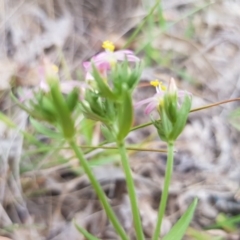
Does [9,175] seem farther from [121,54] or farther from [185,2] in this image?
[185,2]

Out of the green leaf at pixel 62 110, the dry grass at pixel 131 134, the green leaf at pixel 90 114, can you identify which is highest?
the green leaf at pixel 62 110

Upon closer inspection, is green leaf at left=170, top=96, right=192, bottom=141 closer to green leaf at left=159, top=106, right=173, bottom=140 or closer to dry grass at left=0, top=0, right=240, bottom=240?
green leaf at left=159, top=106, right=173, bottom=140

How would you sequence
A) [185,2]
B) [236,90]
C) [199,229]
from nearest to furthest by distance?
[199,229] < [236,90] < [185,2]

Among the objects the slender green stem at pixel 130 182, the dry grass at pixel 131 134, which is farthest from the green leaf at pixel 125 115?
the dry grass at pixel 131 134

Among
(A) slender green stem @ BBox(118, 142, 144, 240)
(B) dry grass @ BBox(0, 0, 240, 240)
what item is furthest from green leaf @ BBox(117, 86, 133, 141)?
(B) dry grass @ BBox(0, 0, 240, 240)

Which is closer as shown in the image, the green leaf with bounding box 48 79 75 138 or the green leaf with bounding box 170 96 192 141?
the green leaf with bounding box 48 79 75 138

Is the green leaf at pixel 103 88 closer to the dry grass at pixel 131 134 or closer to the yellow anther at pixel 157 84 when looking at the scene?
the yellow anther at pixel 157 84

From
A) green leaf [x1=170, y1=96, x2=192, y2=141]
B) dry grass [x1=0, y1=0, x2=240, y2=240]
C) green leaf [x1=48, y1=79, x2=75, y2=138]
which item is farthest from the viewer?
dry grass [x1=0, y1=0, x2=240, y2=240]

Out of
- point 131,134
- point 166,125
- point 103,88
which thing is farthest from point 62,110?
point 131,134

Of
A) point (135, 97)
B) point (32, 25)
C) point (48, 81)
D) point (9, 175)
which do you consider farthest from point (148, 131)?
point (48, 81)
